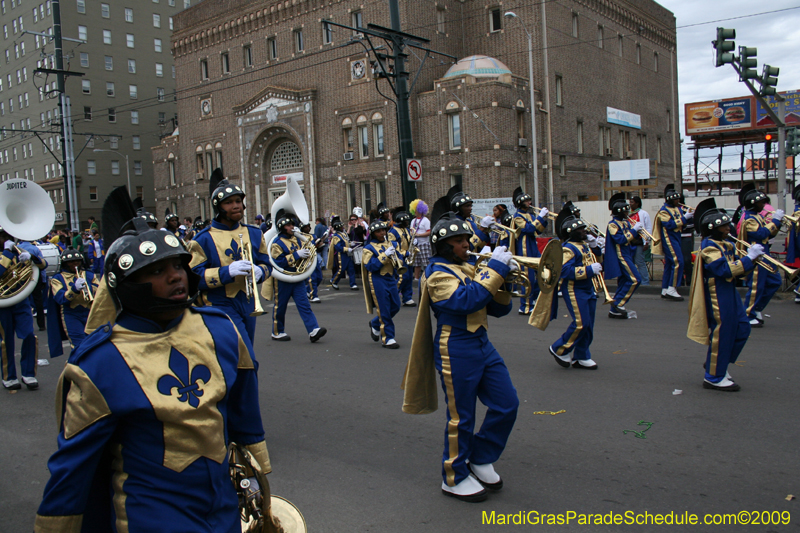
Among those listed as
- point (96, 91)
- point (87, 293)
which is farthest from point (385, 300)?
point (96, 91)

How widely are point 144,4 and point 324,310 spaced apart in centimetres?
6378

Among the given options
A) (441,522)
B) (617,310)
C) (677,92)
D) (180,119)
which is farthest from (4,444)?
(677,92)

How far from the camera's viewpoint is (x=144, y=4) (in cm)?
6419

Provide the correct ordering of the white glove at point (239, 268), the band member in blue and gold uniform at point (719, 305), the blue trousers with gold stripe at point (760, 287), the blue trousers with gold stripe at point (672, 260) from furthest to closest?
the blue trousers with gold stripe at point (672, 260) < the blue trousers with gold stripe at point (760, 287) < the band member in blue and gold uniform at point (719, 305) < the white glove at point (239, 268)

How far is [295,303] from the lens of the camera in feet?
30.8

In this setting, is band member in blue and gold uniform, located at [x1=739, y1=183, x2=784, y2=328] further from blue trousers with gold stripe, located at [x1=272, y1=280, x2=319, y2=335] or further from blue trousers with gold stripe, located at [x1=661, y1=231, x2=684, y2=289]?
blue trousers with gold stripe, located at [x1=272, y1=280, x2=319, y2=335]

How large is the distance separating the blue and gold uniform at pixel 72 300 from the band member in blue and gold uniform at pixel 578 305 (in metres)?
5.74

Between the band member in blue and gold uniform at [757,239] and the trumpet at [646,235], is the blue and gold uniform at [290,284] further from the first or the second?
the band member in blue and gold uniform at [757,239]

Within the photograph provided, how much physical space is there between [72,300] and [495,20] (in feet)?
92.7

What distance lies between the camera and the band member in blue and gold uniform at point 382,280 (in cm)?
903

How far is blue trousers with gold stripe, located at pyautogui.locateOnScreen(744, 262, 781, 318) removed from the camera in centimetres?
901

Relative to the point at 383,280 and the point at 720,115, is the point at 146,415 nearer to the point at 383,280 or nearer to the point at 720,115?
the point at 383,280

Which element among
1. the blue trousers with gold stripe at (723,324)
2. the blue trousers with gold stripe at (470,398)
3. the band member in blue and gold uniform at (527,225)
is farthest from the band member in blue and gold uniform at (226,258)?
the band member in blue and gold uniform at (527,225)

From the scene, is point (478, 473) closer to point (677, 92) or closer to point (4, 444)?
point (4, 444)
